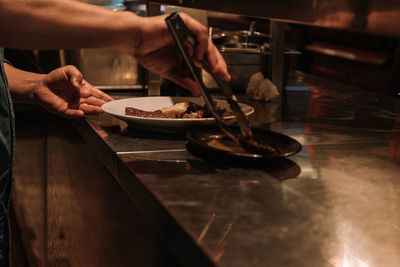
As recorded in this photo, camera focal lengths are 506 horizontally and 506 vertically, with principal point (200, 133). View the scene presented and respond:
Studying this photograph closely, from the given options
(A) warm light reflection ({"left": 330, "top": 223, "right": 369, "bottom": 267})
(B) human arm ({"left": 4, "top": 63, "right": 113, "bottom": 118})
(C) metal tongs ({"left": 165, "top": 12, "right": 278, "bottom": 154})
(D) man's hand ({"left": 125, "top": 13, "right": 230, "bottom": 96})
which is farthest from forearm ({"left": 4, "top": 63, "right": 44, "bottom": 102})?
(A) warm light reflection ({"left": 330, "top": 223, "right": 369, "bottom": 267})

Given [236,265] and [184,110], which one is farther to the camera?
[184,110]

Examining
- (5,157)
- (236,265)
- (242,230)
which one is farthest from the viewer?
(5,157)

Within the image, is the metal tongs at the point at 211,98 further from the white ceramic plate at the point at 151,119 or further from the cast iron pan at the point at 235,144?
the white ceramic plate at the point at 151,119

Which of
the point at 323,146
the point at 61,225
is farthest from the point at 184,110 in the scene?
the point at 61,225

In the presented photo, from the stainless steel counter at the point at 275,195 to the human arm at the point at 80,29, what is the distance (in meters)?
0.25

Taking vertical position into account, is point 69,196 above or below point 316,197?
below

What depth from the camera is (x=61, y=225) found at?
207cm

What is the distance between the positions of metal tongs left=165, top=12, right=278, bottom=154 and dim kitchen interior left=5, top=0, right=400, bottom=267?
0.02 meters

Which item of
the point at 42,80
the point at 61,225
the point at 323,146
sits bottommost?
the point at 61,225

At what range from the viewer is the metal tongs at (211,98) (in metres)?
0.99

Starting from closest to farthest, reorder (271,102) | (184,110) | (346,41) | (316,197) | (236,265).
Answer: (236,265) < (316,197) < (184,110) < (271,102) < (346,41)

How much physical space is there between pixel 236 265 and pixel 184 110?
77cm

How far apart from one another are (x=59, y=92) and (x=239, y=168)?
2.25ft

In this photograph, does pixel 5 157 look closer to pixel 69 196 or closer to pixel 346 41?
pixel 69 196
